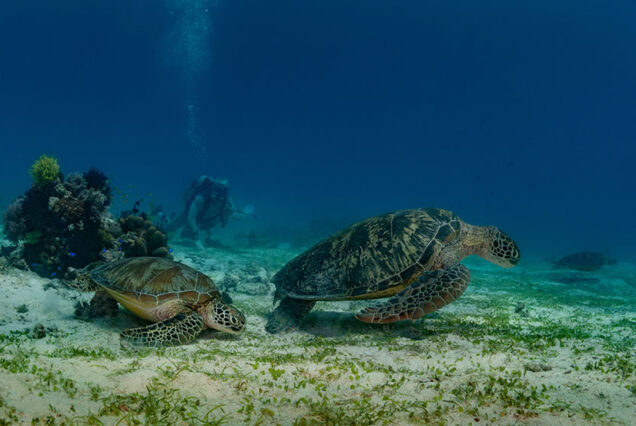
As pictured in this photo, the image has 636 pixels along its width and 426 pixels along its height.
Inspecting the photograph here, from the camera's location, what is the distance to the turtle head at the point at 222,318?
541 cm

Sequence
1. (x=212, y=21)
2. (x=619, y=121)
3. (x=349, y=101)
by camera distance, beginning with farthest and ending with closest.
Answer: (x=619, y=121) → (x=349, y=101) → (x=212, y=21)

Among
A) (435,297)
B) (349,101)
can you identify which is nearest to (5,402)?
(435,297)

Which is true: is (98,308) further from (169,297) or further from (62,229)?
(62,229)

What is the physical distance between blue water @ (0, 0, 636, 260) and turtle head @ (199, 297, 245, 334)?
2943 inches

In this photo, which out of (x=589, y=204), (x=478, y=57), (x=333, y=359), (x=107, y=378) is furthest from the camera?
(x=589, y=204)

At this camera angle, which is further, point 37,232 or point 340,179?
point 340,179

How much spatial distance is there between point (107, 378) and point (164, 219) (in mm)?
15366

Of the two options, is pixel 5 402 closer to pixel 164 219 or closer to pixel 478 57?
pixel 164 219

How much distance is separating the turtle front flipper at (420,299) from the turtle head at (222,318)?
1954 mm

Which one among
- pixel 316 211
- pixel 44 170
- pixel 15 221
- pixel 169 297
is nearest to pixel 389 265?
pixel 169 297

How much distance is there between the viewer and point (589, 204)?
138750 millimetres

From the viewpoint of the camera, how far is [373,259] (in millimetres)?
6094

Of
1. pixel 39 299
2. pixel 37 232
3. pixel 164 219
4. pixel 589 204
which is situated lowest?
pixel 39 299

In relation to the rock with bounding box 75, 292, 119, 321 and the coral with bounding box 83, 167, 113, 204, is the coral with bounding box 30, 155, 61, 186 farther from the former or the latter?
the rock with bounding box 75, 292, 119, 321
